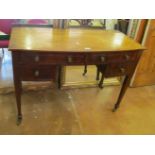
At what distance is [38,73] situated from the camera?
1.52 metres

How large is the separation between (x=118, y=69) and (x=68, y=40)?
0.53 meters

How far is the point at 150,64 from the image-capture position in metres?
2.40

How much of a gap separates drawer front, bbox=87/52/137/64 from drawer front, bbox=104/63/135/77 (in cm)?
7

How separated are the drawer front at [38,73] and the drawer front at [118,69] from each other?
500 millimetres

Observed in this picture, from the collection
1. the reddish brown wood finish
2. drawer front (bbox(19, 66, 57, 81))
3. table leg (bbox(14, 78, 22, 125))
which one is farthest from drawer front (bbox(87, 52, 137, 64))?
table leg (bbox(14, 78, 22, 125))

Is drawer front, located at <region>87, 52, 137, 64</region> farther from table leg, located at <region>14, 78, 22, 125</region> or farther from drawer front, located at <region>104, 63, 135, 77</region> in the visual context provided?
table leg, located at <region>14, 78, 22, 125</region>

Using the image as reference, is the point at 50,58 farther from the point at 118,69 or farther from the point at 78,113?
the point at 78,113

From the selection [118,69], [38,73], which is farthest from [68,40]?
[118,69]

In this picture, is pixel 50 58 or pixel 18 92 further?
pixel 18 92

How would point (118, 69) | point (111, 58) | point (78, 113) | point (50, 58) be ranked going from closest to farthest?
point (50, 58)
point (111, 58)
point (118, 69)
point (78, 113)

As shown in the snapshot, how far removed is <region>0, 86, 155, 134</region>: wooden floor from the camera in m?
1.76

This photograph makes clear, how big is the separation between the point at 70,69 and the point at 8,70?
0.78 metres

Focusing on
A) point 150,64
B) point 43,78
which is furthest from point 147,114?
point 43,78
